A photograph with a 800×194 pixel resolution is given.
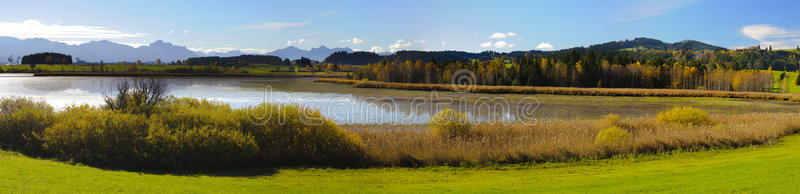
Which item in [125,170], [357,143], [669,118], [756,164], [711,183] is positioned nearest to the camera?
[711,183]

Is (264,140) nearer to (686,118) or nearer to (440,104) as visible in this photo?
(686,118)

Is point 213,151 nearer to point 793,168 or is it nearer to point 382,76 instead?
point 793,168

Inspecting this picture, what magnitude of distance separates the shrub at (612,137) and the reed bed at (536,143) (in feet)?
0.59

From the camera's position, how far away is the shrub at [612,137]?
16781 millimetres

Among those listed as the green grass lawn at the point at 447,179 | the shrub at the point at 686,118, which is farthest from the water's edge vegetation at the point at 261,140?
the shrub at the point at 686,118

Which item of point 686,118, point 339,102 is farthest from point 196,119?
point 339,102

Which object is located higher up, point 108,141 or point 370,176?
point 108,141

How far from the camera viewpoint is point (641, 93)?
Result: 5834 centimetres

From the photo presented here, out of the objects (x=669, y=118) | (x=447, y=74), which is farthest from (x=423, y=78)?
(x=669, y=118)

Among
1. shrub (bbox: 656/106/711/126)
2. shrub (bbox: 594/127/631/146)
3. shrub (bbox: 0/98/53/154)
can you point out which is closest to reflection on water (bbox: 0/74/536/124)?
shrub (bbox: 0/98/53/154)

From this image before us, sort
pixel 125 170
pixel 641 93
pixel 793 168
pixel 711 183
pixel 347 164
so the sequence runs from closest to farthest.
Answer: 1. pixel 711 183
2. pixel 793 168
3. pixel 125 170
4. pixel 347 164
5. pixel 641 93

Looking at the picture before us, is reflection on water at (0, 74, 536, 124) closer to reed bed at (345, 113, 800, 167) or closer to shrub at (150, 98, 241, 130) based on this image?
shrub at (150, 98, 241, 130)

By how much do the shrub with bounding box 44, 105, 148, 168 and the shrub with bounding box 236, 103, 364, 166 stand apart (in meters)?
3.18

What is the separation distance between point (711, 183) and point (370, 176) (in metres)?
8.41
